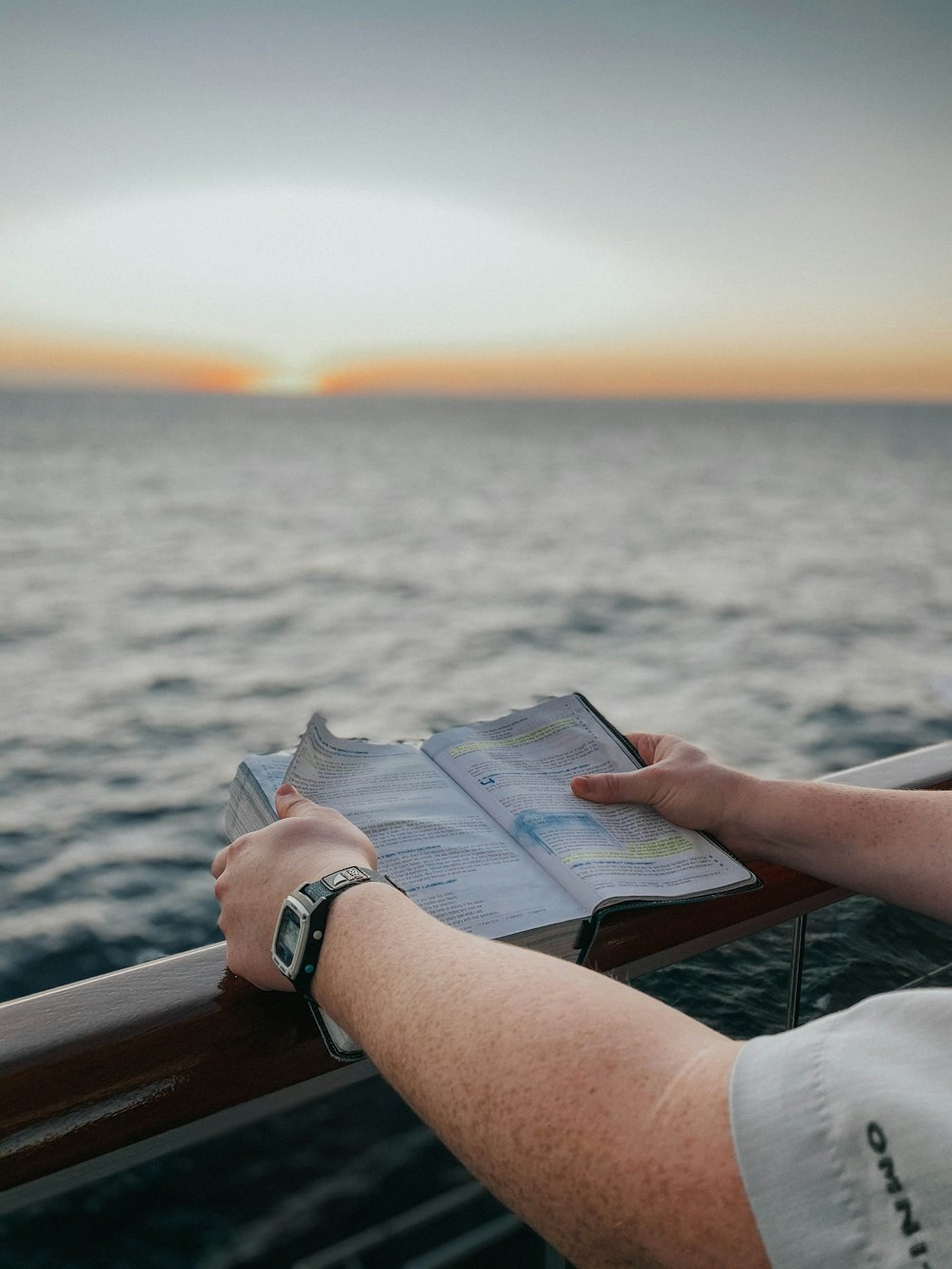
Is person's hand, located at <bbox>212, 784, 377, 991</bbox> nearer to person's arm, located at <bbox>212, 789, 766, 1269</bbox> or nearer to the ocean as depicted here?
person's arm, located at <bbox>212, 789, 766, 1269</bbox>

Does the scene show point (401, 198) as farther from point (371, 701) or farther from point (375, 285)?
point (371, 701)

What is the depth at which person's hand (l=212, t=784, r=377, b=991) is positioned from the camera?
1.86 ft

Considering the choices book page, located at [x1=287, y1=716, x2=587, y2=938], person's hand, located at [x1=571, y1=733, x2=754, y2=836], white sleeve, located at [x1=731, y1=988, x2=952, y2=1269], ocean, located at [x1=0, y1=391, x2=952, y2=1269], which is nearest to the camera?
white sleeve, located at [x1=731, y1=988, x2=952, y2=1269]

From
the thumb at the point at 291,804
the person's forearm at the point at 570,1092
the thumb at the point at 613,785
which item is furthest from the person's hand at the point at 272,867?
the thumb at the point at 613,785

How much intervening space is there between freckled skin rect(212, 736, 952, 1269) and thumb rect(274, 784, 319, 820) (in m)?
0.04

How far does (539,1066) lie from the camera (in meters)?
0.40

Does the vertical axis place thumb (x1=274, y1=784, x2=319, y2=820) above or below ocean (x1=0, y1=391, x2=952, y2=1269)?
above

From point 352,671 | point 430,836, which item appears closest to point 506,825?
point 430,836

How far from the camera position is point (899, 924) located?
0.95 metres

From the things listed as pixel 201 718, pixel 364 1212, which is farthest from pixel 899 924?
pixel 201 718

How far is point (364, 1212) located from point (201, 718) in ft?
19.4

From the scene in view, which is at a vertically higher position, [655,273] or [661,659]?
[655,273]

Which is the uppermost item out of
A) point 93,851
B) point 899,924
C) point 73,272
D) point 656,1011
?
point 73,272

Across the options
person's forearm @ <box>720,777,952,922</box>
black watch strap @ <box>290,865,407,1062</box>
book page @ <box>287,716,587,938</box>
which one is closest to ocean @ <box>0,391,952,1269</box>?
person's forearm @ <box>720,777,952,922</box>
